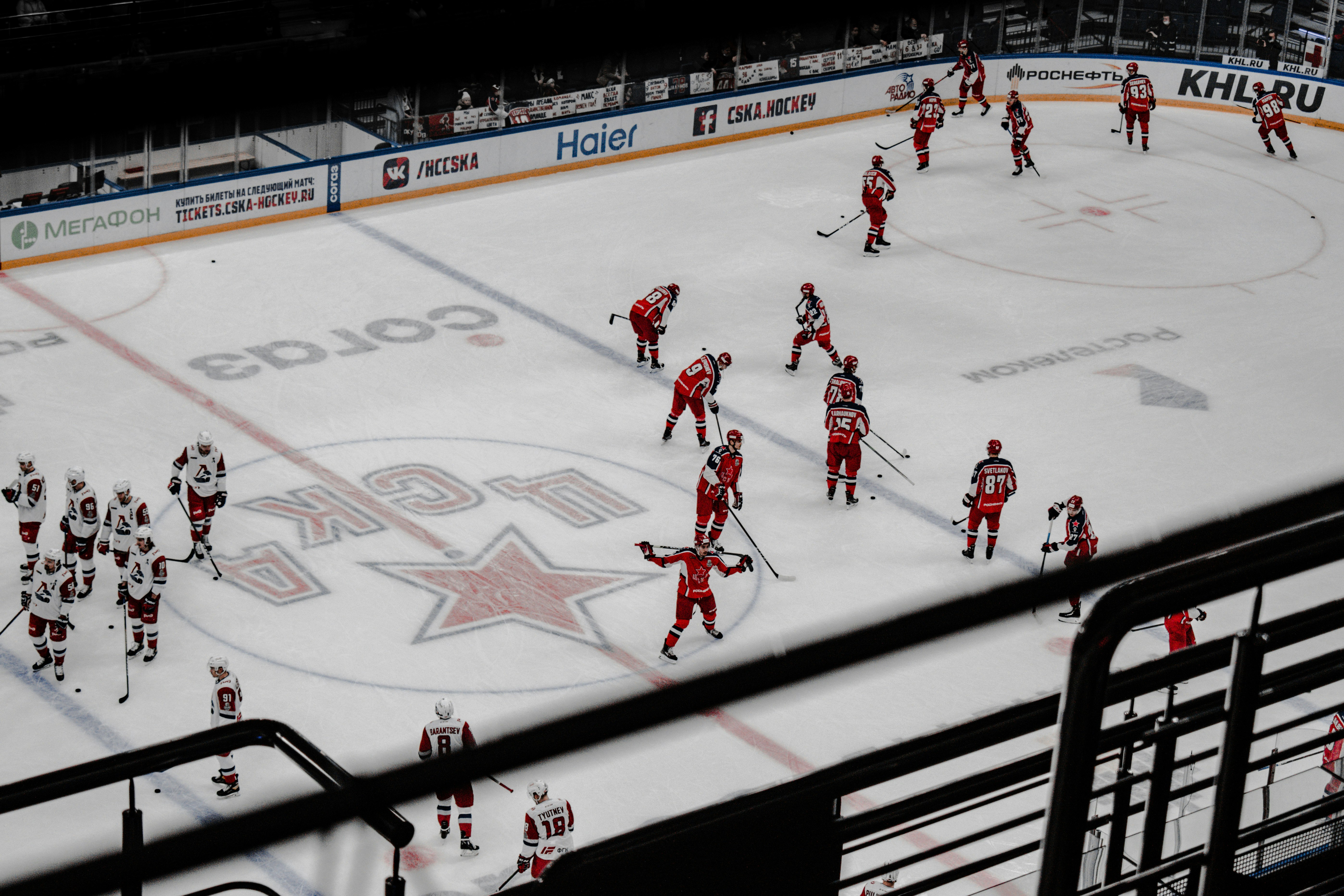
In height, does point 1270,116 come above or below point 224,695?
above

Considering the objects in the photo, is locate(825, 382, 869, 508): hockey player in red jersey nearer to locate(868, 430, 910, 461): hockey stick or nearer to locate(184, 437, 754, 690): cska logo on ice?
locate(868, 430, 910, 461): hockey stick

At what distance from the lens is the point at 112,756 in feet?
8.52

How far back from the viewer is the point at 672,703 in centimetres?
115

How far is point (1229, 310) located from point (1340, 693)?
9161 millimetres

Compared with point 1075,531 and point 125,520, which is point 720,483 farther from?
point 125,520

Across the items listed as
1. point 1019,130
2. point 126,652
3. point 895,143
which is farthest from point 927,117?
point 126,652

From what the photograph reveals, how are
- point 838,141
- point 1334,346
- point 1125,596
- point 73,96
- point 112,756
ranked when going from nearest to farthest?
point 73,96 → point 1125,596 → point 112,756 → point 1334,346 → point 838,141

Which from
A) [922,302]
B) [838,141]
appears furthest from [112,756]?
[838,141]

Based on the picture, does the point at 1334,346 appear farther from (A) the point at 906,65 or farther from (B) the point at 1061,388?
(A) the point at 906,65

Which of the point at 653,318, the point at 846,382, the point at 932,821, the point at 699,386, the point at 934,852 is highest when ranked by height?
the point at 934,852

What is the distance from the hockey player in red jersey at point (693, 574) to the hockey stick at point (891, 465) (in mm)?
3941

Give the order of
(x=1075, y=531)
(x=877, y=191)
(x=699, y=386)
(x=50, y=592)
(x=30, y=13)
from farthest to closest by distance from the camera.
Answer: (x=877, y=191)
(x=699, y=386)
(x=1075, y=531)
(x=50, y=592)
(x=30, y=13)

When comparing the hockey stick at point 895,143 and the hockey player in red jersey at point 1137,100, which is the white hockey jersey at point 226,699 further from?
the hockey player in red jersey at point 1137,100

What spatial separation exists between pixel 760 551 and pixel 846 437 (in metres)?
1.34
